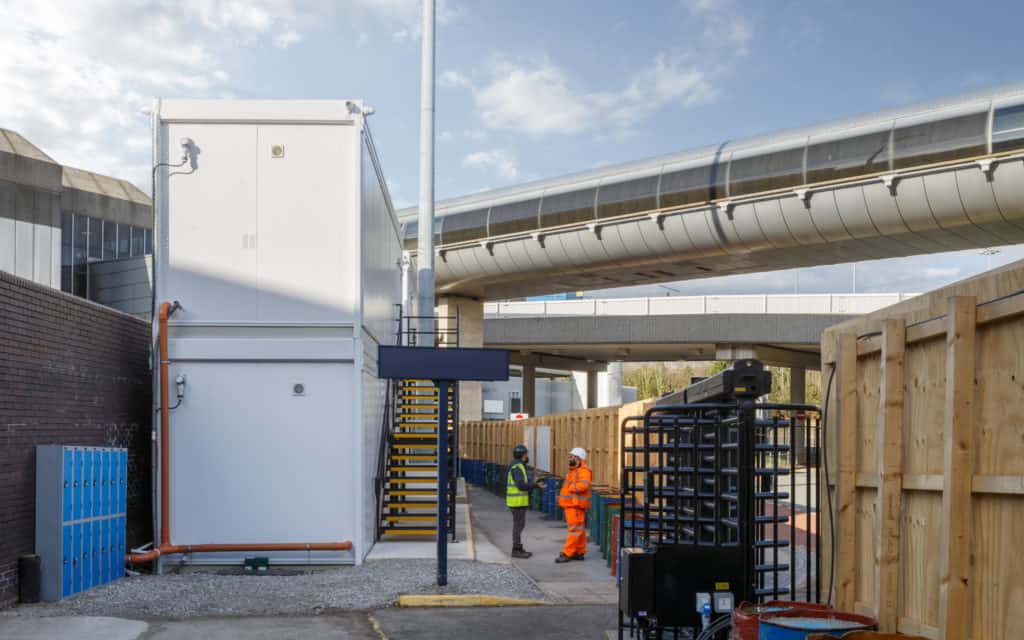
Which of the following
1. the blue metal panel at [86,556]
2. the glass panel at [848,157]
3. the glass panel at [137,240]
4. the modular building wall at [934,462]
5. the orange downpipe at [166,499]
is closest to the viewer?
the modular building wall at [934,462]

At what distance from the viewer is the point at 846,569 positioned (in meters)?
6.97

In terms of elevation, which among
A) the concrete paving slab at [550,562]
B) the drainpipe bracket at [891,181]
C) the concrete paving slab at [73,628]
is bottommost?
the concrete paving slab at [550,562]

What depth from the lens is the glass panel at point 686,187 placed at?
29.0m

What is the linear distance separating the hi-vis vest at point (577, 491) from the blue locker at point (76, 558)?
7.18 metres

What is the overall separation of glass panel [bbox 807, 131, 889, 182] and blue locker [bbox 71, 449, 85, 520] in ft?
62.4

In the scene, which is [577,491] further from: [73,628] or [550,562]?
[73,628]

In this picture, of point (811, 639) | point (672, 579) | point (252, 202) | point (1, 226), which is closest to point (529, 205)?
point (1, 226)

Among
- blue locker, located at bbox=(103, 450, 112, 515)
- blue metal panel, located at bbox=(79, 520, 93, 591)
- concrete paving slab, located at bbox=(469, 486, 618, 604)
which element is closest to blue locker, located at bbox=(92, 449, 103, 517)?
blue locker, located at bbox=(103, 450, 112, 515)

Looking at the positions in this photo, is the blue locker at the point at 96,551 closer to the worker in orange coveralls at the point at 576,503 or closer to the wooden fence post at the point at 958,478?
the worker in orange coveralls at the point at 576,503

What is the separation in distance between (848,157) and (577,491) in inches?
509

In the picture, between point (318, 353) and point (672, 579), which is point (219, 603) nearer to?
point (318, 353)

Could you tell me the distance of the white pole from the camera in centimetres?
2148

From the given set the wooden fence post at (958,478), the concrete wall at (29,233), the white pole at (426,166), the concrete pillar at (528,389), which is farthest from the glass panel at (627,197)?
the concrete pillar at (528,389)

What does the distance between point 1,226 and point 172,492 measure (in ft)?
59.6
